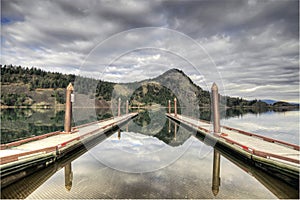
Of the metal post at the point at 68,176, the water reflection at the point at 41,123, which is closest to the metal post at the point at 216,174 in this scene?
the metal post at the point at 68,176

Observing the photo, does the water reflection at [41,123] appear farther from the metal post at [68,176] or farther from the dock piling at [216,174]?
A: the dock piling at [216,174]

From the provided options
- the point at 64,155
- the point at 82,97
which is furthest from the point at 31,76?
the point at 64,155

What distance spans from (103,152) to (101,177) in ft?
13.2

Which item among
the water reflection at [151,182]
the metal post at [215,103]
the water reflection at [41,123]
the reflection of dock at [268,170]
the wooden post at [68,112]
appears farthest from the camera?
the water reflection at [41,123]

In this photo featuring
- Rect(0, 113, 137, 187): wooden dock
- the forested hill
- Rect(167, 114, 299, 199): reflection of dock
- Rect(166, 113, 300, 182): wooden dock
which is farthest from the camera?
the forested hill

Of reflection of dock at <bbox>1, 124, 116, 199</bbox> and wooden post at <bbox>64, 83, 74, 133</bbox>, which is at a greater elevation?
wooden post at <bbox>64, 83, 74, 133</bbox>

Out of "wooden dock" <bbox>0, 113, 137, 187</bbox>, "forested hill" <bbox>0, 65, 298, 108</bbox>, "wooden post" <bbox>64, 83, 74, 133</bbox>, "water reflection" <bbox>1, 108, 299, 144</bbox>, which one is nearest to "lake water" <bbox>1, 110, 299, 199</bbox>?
"wooden dock" <bbox>0, 113, 137, 187</bbox>

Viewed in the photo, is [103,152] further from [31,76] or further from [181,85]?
[181,85]

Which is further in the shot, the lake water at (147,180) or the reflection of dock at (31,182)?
the lake water at (147,180)

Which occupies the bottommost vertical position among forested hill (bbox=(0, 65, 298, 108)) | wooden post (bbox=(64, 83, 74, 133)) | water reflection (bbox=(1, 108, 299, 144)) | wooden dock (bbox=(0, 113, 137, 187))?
water reflection (bbox=(1, 108, 299, 144))

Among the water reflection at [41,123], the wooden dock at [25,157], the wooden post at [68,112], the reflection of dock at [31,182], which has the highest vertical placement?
the wooden post at [68,112]

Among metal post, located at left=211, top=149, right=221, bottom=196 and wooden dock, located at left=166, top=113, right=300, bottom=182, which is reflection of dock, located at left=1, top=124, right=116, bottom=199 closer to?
metal post, located at left=211, top=149, right=221, bottom=196

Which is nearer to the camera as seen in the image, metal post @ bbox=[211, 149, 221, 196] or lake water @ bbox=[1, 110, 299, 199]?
lake water @ bbox=[1, 110, 299, 199]

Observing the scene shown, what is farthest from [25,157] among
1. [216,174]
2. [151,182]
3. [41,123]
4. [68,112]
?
[41,123]
